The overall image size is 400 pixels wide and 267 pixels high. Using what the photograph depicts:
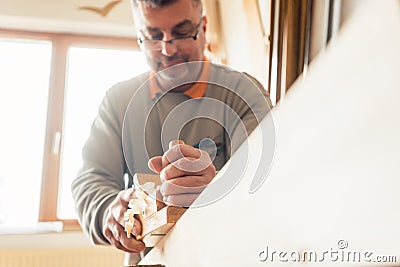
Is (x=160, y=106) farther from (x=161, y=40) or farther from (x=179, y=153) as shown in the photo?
(x=179, y=153)

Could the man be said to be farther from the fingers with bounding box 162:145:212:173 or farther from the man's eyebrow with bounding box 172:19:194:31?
the fingers with bounding box 162:145:212:173

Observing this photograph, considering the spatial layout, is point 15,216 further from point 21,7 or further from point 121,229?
point 121,229

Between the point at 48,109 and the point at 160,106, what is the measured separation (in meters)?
2.09

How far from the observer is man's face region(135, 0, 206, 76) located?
43.6 inches

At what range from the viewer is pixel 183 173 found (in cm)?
47

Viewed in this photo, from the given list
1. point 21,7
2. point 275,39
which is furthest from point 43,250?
point 275,39

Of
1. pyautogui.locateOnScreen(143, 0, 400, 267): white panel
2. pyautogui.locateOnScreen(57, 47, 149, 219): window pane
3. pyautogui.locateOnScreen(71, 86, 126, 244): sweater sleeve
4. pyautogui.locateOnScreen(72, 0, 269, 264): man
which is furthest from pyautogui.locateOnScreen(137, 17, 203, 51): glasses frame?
pyautogui.locateOnScreen(57, 47, 149, 219): window pane

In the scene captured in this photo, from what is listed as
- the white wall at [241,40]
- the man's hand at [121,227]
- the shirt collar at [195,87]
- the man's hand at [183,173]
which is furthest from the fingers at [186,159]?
the white wall at [241,40]

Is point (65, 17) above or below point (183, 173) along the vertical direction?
above

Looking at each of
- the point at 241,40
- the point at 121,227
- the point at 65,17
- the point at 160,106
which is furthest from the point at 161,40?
the point at 65,17

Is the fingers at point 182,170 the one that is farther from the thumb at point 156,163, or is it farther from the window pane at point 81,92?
the window pane at point 81,92

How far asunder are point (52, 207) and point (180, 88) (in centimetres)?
203

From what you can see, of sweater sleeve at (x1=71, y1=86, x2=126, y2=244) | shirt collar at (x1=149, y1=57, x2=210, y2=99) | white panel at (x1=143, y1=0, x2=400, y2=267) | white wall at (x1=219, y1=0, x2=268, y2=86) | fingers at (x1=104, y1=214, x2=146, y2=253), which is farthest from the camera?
white wall at (x1=219, y1=0, x2=268, y2=86)

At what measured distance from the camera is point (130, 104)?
118 centimetres
